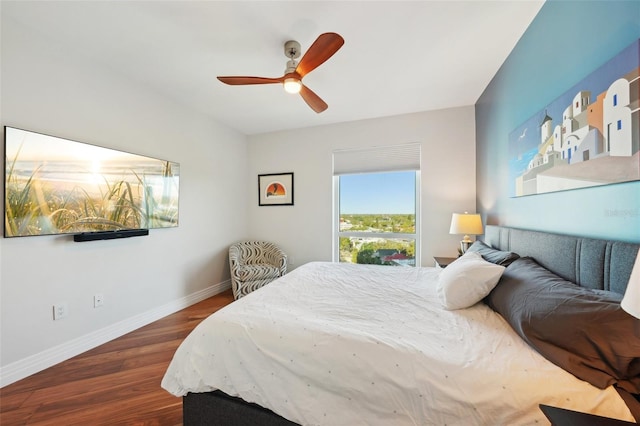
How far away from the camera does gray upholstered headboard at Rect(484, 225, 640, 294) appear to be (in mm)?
917

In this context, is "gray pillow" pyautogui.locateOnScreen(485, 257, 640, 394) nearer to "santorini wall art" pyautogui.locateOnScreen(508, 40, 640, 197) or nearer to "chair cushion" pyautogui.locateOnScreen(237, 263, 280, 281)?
"santorini wall art" pyautogui.locateOnScreen(508, 40, 640, 197)

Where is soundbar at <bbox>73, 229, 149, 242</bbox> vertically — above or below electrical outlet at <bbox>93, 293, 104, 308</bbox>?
above

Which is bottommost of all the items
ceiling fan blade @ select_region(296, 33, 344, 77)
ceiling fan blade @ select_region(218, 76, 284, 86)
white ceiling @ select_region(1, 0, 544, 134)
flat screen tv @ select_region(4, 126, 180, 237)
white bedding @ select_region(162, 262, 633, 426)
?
white bedding @ select_region(162, 262, 633, 426)

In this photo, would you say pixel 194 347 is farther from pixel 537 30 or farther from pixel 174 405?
pixel 537 30

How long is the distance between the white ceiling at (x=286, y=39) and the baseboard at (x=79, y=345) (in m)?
2.50

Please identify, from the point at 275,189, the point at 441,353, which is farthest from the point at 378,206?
the point at 441,353

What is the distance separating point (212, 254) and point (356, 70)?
305cm

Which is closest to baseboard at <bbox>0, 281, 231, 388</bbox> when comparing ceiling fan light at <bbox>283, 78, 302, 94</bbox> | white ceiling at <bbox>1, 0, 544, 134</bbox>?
white ceiling at <bbox>1, 0, 544, 134</bbox>

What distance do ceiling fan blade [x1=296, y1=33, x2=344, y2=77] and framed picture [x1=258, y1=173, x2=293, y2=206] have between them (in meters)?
2.21

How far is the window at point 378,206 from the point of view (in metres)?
3.39

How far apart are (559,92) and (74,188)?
11.8ft

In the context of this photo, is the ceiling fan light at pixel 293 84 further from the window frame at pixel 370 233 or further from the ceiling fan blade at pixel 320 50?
the window frame at pixel 370 233

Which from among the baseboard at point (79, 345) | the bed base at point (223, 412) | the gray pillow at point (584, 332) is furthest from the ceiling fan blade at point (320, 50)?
the baseboard at point (79, 345)

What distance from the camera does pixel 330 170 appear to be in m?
3.66
